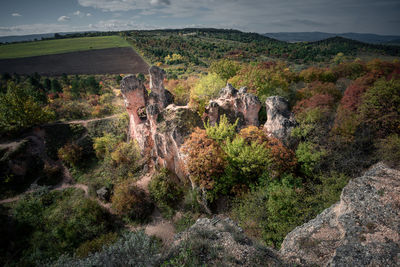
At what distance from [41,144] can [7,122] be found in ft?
18.6

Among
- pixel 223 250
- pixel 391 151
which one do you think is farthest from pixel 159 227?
pixel 391 151

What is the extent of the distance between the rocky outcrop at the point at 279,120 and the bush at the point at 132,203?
56.6 ft

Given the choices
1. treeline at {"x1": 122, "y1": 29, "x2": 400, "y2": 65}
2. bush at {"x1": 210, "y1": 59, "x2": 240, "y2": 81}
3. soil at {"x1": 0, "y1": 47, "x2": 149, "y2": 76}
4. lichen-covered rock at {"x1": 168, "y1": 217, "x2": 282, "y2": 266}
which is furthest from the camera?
treeline at {"x1": 122, "y1": 29, "x2": 400, "y2": 65}

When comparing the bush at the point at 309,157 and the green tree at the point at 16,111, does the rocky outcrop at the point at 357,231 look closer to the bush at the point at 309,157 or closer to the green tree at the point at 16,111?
the bush at the point at 309,157

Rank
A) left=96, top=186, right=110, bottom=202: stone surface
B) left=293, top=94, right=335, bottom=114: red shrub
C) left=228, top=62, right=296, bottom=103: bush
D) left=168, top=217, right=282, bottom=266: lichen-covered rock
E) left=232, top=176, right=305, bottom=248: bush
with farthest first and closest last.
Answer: left=228, top=62, right=296, bottom=103: bush → left=293, top=94, right=335, bottom=114: red shrub → left=96, top=186, right=110, bottom=202: stone surface → left=232, top=176, right=305, bottom=248: bush → left=168, top=217, right=282, bottom=266: lichen-covered rock

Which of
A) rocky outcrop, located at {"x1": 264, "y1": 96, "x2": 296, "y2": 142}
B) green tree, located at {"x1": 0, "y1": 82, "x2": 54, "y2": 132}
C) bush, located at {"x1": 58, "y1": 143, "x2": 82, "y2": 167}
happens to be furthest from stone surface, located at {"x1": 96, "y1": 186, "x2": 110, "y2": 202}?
rocky outcrop, located at {"x1": 264, "y1": 96, "x2": 296, "y2": 142}

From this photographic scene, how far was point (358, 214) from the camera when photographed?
10.9 m

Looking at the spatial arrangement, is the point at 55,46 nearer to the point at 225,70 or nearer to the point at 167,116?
the point at 225,70

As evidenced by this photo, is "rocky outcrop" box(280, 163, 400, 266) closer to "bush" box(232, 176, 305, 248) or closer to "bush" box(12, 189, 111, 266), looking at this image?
"bush" box(232, 176, 305, 248)

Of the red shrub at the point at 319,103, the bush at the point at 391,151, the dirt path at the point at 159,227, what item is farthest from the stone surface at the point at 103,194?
the bush at the point at 391,151

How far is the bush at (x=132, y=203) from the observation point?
20172 mm

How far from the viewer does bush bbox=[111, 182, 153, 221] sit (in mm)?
20172

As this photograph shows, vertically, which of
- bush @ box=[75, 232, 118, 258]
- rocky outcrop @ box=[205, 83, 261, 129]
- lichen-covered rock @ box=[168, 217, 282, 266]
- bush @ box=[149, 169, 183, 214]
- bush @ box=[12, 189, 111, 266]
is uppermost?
rocky outcrop @ box=[205, 83, 261, 129]

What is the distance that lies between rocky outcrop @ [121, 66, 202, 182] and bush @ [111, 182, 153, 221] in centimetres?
452
